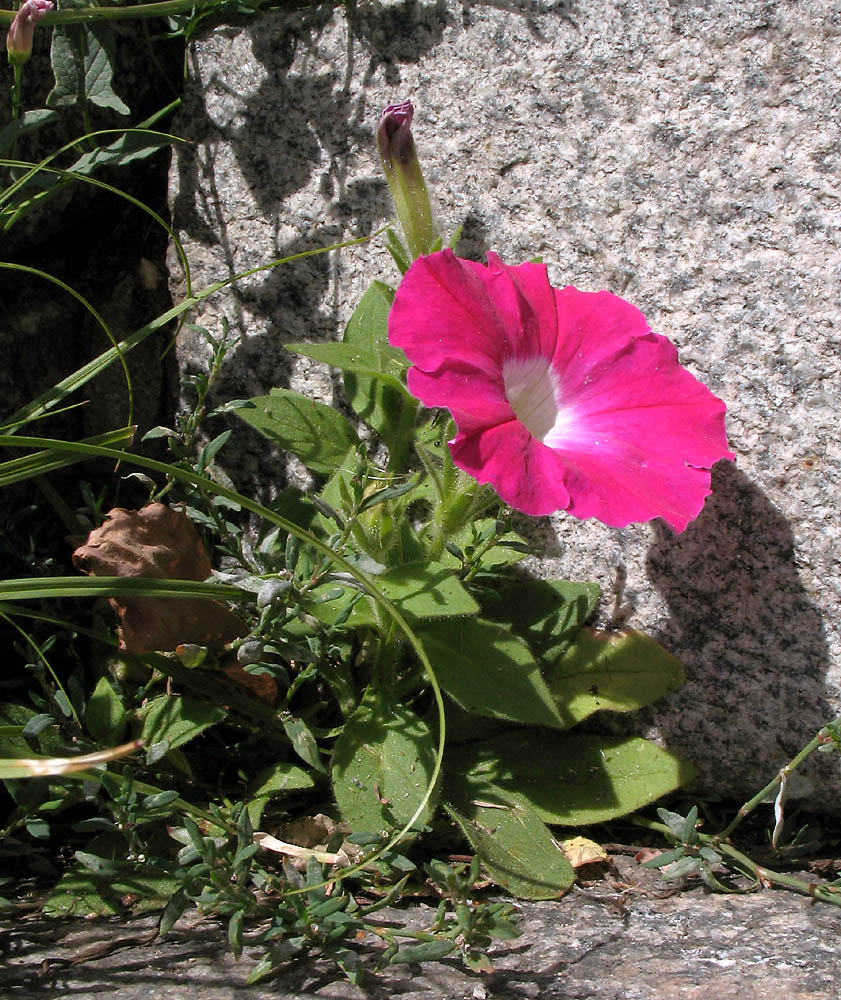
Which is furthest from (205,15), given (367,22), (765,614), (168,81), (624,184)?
(765,614)

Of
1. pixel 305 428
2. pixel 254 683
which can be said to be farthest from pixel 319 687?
pixel 305 428

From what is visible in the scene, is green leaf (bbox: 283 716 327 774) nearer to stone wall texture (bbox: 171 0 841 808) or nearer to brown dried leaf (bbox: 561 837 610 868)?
brown dried leaf (bbox: 561 837 610 868)

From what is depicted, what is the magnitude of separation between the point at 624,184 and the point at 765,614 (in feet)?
2.51

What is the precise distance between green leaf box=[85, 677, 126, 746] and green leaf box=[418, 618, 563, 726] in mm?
480

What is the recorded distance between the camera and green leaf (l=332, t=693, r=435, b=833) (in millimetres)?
1357

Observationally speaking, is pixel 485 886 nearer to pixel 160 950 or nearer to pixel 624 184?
pixel 160 950

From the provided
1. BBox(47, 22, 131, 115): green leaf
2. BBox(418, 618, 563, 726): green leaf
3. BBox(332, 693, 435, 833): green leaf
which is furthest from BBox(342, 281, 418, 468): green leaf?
BBox(47, 22, 131, 115): green leaf

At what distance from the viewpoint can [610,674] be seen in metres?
1.58

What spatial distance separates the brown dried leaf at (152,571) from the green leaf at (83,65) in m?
0.75

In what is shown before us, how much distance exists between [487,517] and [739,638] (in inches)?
18.9

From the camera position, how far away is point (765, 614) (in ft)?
5.04

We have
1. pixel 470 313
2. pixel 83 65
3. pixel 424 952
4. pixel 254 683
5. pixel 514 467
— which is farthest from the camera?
pixel 83 65

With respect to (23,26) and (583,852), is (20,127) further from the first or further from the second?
(583,852)

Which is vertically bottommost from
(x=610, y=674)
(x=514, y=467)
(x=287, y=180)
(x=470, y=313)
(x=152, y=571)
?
(x=610, y=674)
